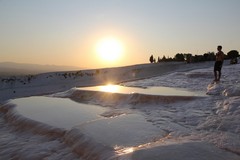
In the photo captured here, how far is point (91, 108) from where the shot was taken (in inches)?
371

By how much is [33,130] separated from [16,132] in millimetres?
500

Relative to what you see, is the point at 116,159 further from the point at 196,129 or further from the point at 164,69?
the point at 164,69

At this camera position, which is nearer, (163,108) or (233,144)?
(233,144)

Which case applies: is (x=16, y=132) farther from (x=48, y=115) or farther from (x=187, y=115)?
(x=187, y=115)

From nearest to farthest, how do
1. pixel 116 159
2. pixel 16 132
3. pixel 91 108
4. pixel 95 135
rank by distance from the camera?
pixel 116 159
pixel 95 135
pixel 16 132
pixel 91 108

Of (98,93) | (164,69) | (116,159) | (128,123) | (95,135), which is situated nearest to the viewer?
(116,159)

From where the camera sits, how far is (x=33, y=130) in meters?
6.84

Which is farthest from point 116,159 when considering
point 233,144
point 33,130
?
point 33,130

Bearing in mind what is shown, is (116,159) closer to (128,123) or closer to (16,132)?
(128,123)

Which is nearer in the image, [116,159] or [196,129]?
[116,159]

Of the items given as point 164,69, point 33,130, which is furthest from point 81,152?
point 164,69

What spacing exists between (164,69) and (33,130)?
20746 millimetres

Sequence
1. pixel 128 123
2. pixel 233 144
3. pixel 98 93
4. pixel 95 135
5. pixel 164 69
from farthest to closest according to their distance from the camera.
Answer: pixel 164 69
pixel 98 93
pixel 128 123
pixel 95 135
pixel 233 144

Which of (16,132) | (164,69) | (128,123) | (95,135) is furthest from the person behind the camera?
(164,69)
